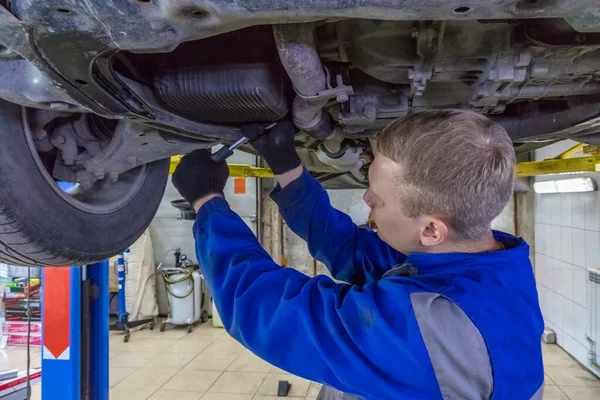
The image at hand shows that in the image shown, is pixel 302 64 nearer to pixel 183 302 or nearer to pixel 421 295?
pixel 421 295

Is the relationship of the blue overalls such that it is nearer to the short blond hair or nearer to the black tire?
the short blond hair

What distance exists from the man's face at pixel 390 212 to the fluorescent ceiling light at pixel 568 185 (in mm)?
3076

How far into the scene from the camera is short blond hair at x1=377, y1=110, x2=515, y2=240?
2.45 feet

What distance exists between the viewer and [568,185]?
11.8ft

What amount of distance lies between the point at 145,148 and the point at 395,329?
33.7 inches

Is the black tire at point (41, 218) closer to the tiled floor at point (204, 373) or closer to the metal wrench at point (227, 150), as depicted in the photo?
the metal wrench at point (227, 150)

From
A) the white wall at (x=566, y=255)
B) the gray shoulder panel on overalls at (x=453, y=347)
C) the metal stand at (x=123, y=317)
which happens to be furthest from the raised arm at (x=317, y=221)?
the metal stand at (x=123, y=317)

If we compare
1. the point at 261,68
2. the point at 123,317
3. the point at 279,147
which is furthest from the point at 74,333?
the point at 123,317

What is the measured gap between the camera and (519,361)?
72 cm

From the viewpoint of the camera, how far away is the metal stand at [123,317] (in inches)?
175

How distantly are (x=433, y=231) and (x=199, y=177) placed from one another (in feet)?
1.73

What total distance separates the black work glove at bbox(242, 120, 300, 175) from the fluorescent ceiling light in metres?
3.03

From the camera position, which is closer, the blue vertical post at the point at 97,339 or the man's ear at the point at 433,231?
the man's ear at the point at 433,231

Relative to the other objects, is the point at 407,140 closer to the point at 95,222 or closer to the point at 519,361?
the point at 519,361
